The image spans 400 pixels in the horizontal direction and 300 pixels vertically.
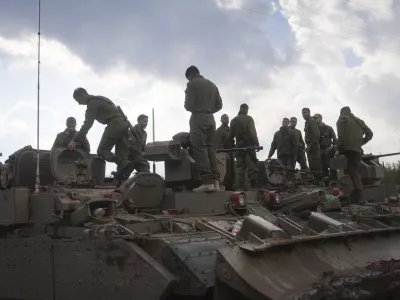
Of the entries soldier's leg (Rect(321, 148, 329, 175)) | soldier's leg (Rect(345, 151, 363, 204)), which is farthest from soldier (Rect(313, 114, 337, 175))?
soldier's leg (Rect(345, 151, 363, 204))

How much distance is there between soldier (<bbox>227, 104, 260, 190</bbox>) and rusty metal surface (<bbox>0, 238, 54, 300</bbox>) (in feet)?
21.2

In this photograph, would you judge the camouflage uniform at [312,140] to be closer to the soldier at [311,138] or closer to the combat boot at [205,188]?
the soldier at [311,138]

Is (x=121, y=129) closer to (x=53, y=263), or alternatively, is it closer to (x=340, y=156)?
(x=53, y=263)

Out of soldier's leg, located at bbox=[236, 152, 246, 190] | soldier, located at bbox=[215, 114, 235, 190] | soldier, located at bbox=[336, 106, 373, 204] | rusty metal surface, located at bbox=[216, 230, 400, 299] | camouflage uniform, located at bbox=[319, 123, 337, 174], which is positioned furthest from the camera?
camouflage uniform, located at bbox=[319, 123, 337, 174]

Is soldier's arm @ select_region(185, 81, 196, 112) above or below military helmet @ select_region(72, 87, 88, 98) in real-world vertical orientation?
below

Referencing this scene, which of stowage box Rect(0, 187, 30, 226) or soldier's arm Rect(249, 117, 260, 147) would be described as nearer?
stowage box Rect(0, 187, 30, 226)

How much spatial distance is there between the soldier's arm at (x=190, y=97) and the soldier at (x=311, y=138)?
316 inches

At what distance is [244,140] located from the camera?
44.5 feet

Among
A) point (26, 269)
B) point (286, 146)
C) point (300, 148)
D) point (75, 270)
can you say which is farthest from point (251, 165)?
point (75, 270)

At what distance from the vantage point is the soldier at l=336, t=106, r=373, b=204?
12.0m

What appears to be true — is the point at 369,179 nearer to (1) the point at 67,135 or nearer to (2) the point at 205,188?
(2) the point at 205,188

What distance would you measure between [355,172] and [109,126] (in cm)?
546

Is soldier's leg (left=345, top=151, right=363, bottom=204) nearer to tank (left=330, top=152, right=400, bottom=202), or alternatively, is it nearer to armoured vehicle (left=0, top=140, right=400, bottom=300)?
tank (left=330, top=152, right=400, bottom=202)

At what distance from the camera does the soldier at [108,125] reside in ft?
29.9
